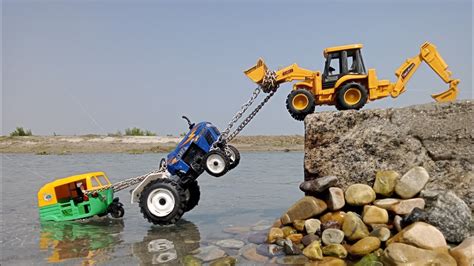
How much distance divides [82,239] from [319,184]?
179 inches

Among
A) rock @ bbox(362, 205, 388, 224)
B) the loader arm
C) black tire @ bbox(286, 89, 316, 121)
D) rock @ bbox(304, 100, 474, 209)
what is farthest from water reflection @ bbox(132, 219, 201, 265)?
the loader arm

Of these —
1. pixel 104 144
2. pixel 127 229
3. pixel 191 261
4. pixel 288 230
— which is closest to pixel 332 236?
pixel 288 230

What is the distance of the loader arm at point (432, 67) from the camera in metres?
8.44

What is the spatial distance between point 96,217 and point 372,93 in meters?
7.01

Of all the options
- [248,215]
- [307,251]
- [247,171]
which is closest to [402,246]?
[307,251]

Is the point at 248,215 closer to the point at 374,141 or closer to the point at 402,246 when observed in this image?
the point at 374,141

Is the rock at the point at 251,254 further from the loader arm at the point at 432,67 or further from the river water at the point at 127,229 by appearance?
the loader arm at the point at 432,67

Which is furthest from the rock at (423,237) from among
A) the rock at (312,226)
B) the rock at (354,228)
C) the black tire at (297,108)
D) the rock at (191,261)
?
the black tire at (297,108)

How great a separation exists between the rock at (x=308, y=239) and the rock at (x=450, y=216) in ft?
5.65

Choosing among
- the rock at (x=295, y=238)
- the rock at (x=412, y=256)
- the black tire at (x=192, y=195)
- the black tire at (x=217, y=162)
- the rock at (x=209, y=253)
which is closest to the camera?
the rock at (x=412, y=256)

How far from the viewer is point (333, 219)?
7348 mm

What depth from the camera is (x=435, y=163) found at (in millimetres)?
7340

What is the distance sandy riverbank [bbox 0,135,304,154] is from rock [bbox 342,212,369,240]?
96.1 feet

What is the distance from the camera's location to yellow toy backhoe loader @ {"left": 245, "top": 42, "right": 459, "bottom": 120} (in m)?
8.45
